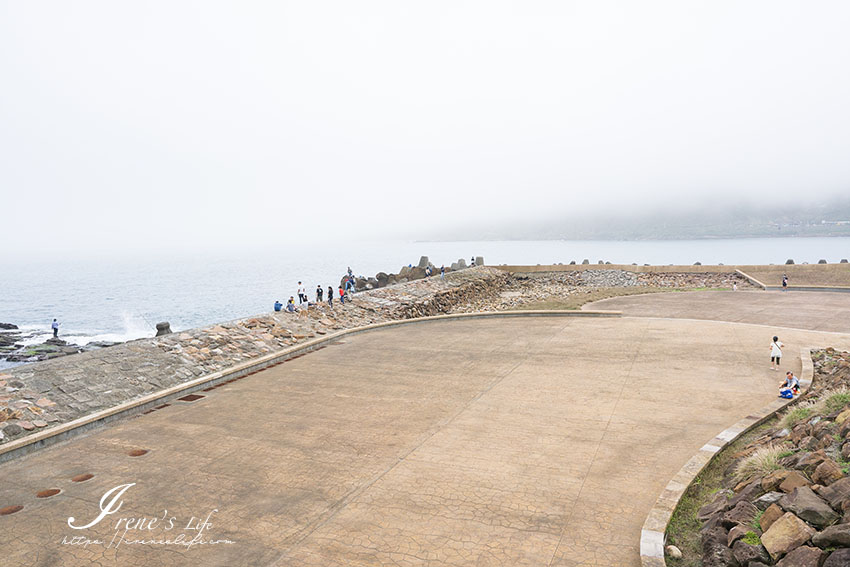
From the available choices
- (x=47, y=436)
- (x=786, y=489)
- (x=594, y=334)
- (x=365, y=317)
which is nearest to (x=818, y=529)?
(x=786, y=489)

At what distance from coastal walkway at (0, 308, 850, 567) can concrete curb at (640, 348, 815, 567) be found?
0.17 m

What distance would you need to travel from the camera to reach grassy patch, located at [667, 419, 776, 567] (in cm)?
521

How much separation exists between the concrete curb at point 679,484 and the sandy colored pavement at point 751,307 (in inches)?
425

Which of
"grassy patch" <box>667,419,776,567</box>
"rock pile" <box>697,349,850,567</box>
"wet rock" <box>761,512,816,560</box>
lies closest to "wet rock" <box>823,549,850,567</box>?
"rock pile" <box>697,349,850,567</box>

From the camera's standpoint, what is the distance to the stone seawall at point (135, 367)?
9.83m

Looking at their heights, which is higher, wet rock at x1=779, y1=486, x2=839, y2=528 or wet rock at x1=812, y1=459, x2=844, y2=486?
wet rock at x1=812, y1=459, x2=844, y2=486

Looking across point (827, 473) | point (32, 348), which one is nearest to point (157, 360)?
point (827, 473)

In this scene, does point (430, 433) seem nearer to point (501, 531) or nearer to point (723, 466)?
point (501, 531)

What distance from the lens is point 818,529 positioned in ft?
14.2

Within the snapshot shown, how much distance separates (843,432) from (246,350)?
1387 cm

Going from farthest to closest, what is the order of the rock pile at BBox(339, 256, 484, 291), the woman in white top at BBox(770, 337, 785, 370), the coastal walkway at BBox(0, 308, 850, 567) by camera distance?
the rock pile at BBox(339, 256, 484, 291) < the woman in white top at BBox(770, 337, 785, 370) < the coastal walkway at BBox(0, 308, 850, 567)

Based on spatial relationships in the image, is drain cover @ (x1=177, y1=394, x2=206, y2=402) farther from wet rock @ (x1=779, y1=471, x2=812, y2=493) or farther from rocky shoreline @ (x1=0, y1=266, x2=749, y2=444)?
wet rock @ (x1=779, y1=471, x2=812, y2=493)

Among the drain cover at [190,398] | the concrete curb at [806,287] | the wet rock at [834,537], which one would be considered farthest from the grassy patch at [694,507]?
the concrete curb at [806,287]

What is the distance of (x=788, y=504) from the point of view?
4.68 metres
